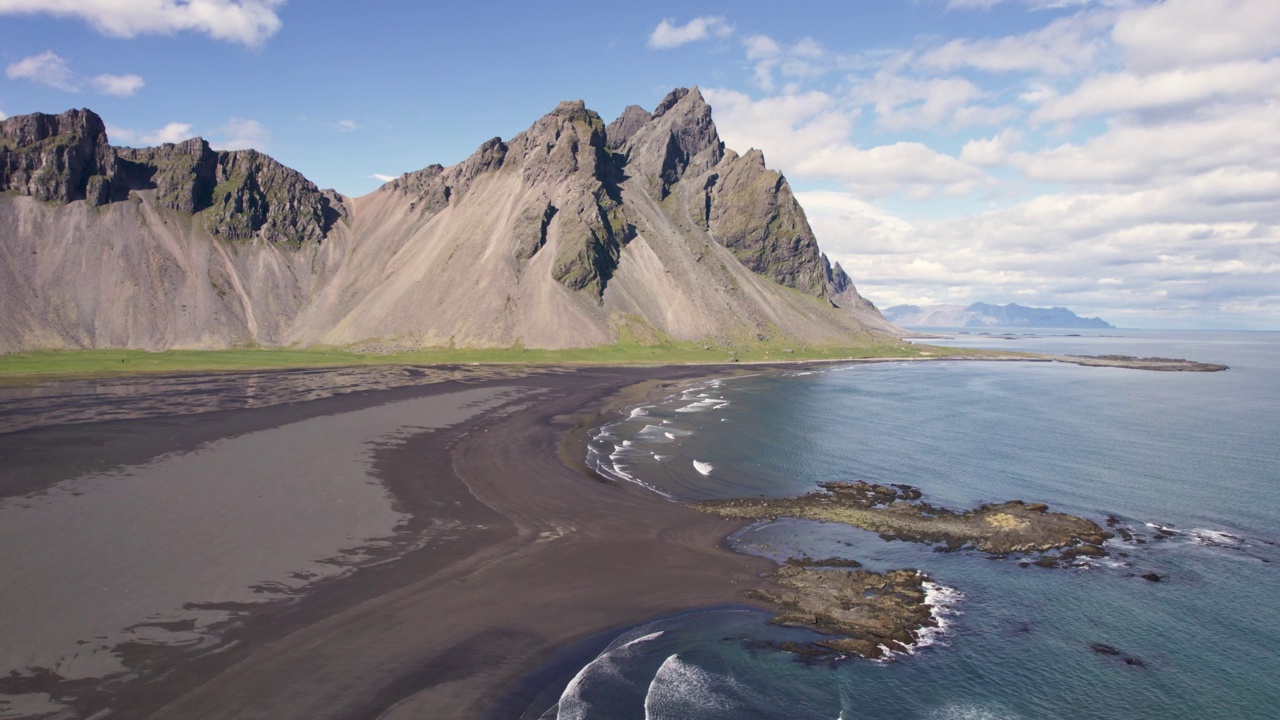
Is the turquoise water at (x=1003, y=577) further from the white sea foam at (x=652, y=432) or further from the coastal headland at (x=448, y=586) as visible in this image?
the coastal headland at (x=448, y=586)

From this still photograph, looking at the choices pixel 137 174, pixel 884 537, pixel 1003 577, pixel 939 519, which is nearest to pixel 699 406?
pixel 939 519

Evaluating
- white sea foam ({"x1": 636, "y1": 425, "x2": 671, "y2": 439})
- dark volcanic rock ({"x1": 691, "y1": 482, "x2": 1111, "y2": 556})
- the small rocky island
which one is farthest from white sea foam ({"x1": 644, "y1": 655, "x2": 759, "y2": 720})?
white sea foam ({"x1": 636, "y1": 425, "x2": 671, "y2": 439})

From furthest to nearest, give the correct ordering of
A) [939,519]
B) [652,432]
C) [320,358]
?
[320,358] < [652,432] < [939,519]

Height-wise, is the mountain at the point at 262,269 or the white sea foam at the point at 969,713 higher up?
the mountain at the point at 262,269

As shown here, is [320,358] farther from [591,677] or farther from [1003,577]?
[1003,577]

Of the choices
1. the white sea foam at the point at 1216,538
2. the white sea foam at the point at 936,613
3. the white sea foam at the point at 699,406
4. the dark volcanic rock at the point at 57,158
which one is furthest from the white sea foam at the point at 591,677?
the dark volcanic rock at the point at 57,158

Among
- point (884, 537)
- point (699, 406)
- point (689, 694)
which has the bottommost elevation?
point (689, 694)

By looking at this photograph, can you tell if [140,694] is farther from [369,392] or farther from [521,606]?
[369,392]
